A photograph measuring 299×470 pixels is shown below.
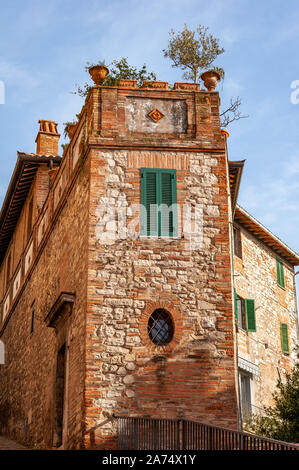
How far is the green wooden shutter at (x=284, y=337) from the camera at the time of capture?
24870 millimetres

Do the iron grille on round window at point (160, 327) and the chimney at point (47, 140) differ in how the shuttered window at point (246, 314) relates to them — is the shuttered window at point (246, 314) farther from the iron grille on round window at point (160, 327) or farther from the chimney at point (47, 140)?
the iron grille on round window at point (160, 327)

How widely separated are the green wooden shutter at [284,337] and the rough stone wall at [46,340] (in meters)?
8.48

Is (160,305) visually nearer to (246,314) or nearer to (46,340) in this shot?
(46,340)

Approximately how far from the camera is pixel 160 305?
46.6 feet

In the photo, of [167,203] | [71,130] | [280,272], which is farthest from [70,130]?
[280,272]

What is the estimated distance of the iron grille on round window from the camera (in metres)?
14.1

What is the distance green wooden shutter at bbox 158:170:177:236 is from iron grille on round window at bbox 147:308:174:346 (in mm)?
1609

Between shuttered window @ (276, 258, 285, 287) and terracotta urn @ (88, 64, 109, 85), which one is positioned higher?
terracotta urn @ (88, 64, 109, 85)

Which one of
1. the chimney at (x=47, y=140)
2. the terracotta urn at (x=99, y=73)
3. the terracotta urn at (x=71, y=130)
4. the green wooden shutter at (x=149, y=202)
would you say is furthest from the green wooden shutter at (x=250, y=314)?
the terracotta urn at (x=99, y=73)

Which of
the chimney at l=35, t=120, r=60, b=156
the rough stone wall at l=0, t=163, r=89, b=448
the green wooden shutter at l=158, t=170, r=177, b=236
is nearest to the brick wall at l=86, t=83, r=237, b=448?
the green wooden shutter at l=158, t=170, r=177, b=236

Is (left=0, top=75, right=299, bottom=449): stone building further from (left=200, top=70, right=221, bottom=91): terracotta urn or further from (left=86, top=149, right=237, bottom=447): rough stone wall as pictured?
(left=200, top=70, right=221, bottom=91): terracotta urn

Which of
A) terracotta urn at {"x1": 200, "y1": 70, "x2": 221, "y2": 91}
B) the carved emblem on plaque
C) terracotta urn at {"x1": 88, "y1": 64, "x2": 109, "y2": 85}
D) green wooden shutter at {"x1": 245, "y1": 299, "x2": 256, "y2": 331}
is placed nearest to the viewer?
the carved emblem on plaque

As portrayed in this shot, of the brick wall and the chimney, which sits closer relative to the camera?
the brick wall
